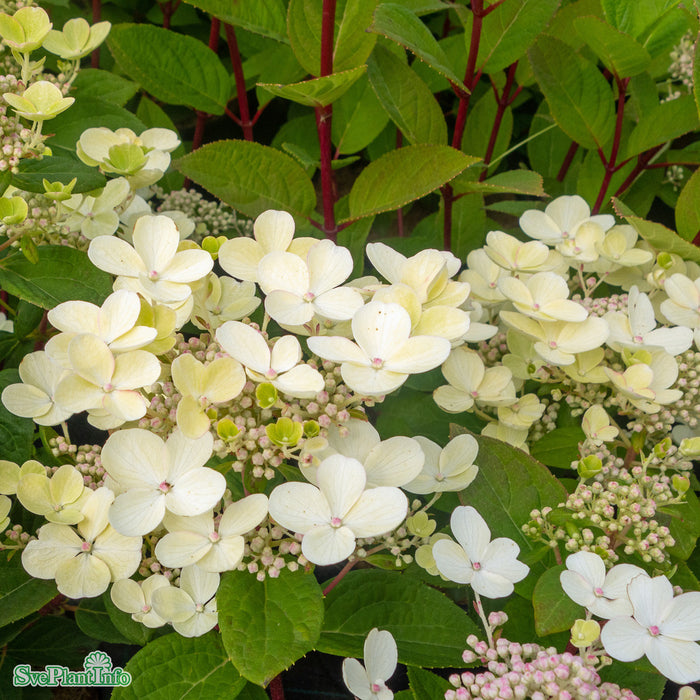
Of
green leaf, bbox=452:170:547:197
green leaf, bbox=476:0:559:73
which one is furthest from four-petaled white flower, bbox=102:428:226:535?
green leaf, bbox=476:0:559:73

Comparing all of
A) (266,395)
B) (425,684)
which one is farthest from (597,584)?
(266,395)

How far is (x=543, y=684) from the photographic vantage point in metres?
0.72

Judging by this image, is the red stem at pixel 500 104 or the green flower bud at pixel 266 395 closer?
the green flower bud at pixel 266 395

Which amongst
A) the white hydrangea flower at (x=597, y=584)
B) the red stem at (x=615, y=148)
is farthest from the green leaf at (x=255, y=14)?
the white hydrangea flower at (x=597, y=584)

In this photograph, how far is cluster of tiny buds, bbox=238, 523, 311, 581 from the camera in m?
0.77

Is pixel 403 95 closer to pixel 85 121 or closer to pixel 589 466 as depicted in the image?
pixel 85 121

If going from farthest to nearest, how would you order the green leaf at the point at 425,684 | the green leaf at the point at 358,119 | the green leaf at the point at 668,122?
the green leaf at the point at 358,119
the green leaf at the point at 668,122
the green leaf at the point at 425,684

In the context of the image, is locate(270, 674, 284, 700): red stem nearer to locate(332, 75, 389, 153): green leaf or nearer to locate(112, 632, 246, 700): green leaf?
locate(112, 632, 246, 700): green leaf

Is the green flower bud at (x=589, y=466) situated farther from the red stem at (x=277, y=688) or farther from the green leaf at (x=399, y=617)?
the red stem at (x=277, y=688)

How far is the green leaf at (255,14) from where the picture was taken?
1.17 m

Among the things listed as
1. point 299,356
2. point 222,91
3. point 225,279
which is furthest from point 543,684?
point 222,91

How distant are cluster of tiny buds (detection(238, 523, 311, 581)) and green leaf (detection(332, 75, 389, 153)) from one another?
3.23 feet

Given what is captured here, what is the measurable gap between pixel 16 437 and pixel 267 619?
0.48 m

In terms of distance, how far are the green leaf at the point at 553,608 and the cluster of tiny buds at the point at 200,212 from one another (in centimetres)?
91
